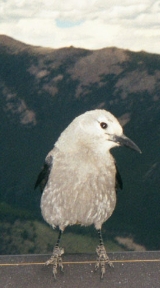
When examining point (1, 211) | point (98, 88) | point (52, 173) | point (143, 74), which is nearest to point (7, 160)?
point (1, 211)

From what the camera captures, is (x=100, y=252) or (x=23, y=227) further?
(x=23, y=227)

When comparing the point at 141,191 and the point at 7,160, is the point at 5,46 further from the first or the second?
the point at 141,191

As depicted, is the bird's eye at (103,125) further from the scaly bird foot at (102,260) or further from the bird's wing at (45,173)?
the scaly bird foot at (102,260)

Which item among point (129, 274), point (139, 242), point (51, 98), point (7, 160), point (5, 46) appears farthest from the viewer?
point (5, 46)

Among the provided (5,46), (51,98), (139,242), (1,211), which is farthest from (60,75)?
(139,242)

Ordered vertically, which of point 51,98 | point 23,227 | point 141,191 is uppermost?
A: point 51,98

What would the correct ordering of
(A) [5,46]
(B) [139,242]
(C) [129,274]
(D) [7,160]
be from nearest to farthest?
(C) [129,274]
(B) [139,242]
(D) [7,160]
(A) [5,46]

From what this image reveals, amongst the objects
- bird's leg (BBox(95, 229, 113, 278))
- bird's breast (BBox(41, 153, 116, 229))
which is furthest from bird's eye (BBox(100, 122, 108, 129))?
bird's leg (BBox(95, 229, 113, 278))

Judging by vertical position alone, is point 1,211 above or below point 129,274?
below

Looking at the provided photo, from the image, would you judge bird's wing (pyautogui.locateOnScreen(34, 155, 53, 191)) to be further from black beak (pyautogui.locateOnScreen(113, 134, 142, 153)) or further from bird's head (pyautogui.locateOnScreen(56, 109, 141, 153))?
black beak (pyautogui.locateOnScreen(113, 134, 142, 153))
